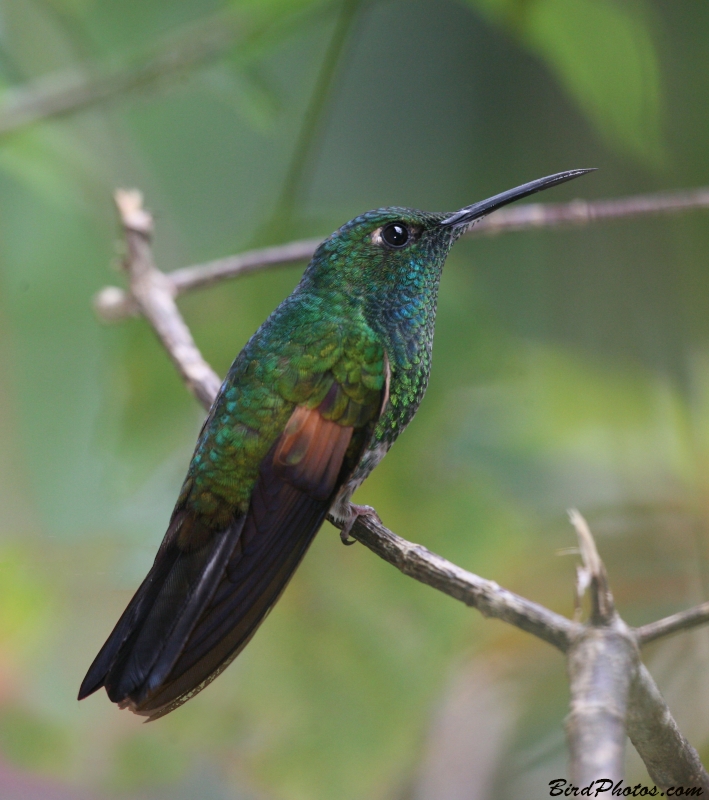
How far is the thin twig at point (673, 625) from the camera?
0.52m

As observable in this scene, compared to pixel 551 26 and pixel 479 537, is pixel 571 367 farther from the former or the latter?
pixel 551 26

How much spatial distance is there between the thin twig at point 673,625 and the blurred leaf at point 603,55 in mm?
1029

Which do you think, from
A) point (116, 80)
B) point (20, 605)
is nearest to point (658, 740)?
point (20, 605)

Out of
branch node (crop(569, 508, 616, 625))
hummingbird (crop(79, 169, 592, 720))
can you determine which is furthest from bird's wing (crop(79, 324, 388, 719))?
branch node (crop(569, 508, 616, 625))

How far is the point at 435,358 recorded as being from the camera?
1.44 metres

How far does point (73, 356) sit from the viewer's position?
168 centimetres

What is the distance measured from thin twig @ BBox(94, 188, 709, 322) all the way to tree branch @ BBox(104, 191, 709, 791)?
1.72ft

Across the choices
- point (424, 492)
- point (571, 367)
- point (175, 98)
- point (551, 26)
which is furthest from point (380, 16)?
point (424, 492)

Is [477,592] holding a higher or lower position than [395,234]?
lower

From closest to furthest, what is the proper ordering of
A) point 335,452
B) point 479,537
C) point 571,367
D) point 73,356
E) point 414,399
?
point 335,452
point 414,399
point 479,537
point 571,367
point 73,356

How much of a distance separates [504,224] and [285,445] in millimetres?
582

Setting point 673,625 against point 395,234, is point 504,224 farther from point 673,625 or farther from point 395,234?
point 673,625

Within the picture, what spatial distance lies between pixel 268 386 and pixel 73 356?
1067mm

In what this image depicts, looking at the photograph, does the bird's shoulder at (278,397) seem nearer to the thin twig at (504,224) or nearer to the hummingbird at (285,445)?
the hummingbird at (285,445)
